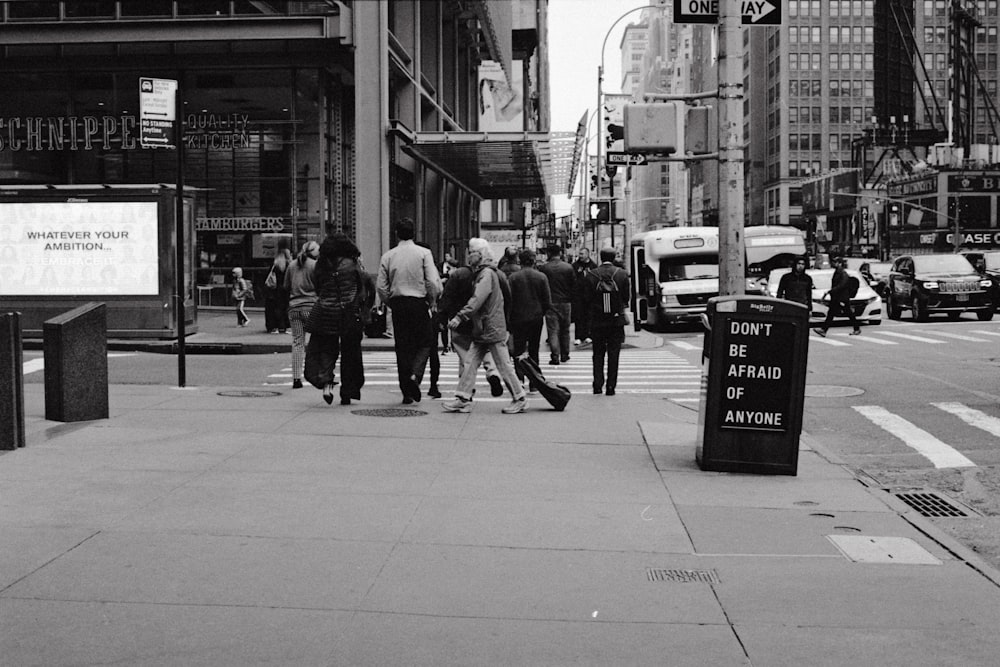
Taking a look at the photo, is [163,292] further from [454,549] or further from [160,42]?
[454,549]

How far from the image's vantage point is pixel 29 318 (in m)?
21.2

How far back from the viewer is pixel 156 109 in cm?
1418

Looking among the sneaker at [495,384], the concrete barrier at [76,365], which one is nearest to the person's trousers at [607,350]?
the sneaker at [495,384]

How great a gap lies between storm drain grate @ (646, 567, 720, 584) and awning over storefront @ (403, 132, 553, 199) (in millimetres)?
25384

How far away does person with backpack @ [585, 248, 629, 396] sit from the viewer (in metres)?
14.7

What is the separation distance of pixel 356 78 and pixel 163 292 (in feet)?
34.0

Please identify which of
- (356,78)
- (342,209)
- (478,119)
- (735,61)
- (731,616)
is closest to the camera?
(731,616)

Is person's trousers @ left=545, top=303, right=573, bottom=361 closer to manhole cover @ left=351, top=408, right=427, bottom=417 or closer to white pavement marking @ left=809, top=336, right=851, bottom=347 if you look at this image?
white pavement marking @ left=809, top=336, right=851, bottom=347

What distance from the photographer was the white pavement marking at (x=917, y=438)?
33.8 ft

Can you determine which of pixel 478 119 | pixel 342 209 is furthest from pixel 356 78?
pixel 478 119

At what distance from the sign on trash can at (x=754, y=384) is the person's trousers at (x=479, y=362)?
11.3ft

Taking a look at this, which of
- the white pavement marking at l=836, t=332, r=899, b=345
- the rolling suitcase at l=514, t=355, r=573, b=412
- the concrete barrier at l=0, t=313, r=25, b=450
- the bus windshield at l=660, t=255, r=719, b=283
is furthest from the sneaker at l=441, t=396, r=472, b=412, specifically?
the bus windshield at l=660, t=255, r=719, b=283

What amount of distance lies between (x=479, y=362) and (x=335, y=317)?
160 cm

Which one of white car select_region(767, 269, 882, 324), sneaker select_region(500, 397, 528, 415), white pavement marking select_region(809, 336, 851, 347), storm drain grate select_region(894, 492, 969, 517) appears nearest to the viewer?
storm drain grate select_region(894, 492, 969, 517)
